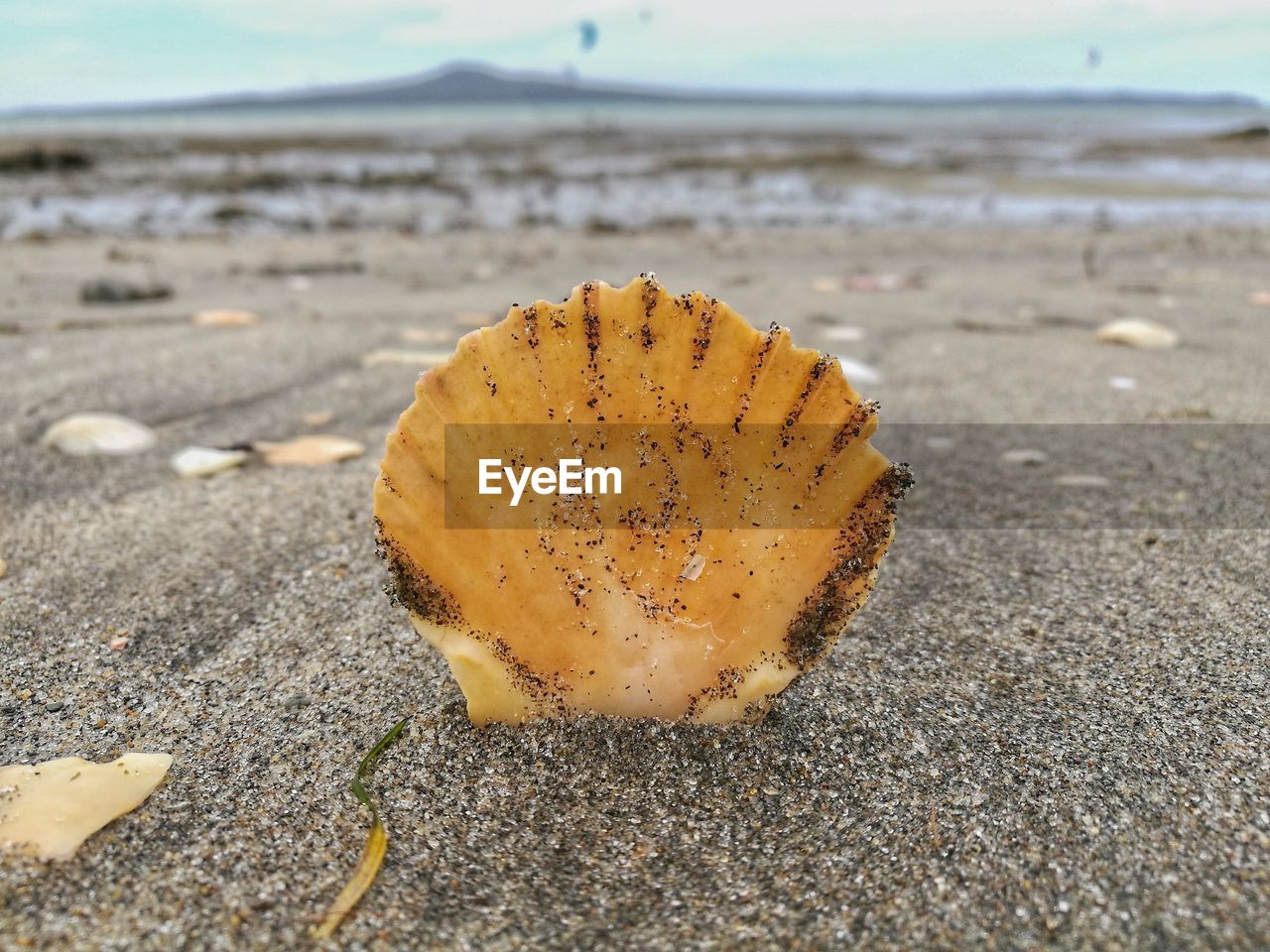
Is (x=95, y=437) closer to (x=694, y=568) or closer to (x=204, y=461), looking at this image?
(x=204, y=461)

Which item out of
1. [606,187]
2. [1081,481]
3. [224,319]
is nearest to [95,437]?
[224,319]

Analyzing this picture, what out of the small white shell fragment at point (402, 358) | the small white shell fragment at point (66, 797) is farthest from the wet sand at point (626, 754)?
the small white shell fragment at point (402, 358)

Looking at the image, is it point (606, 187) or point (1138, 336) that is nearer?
point (1138, 336)

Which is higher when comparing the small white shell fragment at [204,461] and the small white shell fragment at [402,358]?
the small white shell fragment at [402,358]

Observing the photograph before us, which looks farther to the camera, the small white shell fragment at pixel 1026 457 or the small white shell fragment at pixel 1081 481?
the small white shell fragment at pixel 1026 457

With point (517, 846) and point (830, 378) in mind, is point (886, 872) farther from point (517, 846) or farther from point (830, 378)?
point (830, 378)

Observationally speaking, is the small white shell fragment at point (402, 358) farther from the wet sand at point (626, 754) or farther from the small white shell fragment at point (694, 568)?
the small white shell fragment at point (694, 568)

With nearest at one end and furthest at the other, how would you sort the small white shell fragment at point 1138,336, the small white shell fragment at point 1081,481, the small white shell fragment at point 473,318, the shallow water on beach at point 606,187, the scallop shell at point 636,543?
the scallop shell at point 636,543 → the small white shell fragment at point 1081,481 → the small white shell fragment at point 1138,336 → the small white shell fragment at point 473,318 → the shallow water on beach at point 606,187
